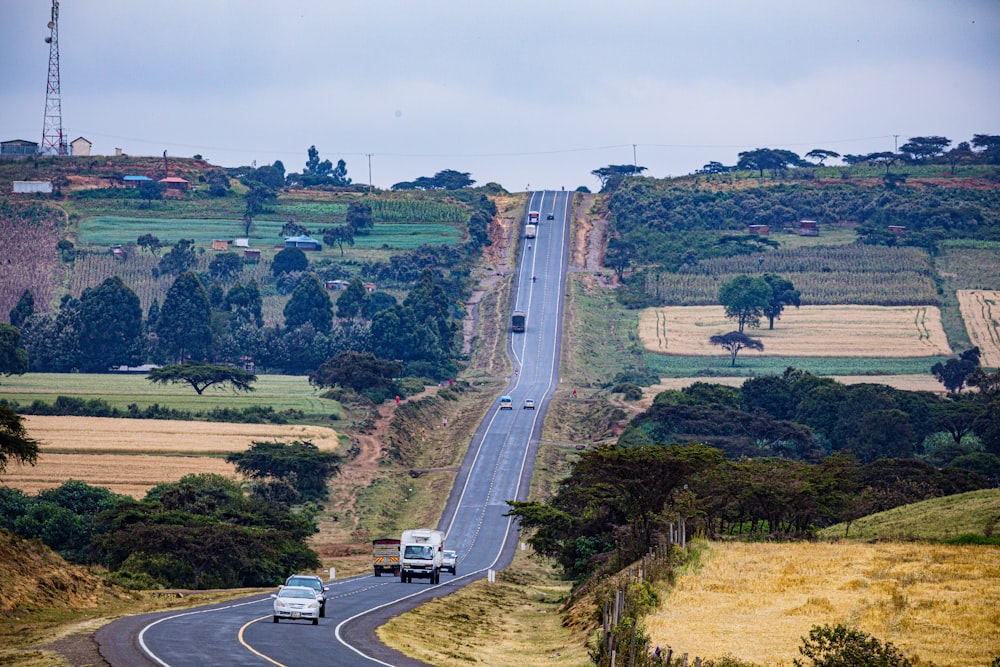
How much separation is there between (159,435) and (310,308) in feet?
221

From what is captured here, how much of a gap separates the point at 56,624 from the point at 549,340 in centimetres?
13685

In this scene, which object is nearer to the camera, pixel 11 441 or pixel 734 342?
pixel 11 441

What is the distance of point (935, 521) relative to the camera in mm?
67312

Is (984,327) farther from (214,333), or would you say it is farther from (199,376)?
(199,376)

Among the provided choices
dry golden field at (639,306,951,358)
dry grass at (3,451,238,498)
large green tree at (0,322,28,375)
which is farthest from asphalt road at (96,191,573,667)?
large green tree at (0,322,28,375)

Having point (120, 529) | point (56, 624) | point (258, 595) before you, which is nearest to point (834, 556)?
point (258, 595)

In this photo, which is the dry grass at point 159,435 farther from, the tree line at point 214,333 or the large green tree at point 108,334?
the large green tree at point 108,334

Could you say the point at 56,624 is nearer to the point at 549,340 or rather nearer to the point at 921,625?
the point at 921,625

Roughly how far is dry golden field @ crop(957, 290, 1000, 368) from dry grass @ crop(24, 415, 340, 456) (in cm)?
9721

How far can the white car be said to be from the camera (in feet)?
157

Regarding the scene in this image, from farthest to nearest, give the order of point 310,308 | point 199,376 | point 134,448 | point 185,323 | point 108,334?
point 310,308 < point 185,323 < point 108,334 < point 199,376 < point 134,448

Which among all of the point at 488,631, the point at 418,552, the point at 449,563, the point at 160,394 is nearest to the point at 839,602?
the point at 488,631

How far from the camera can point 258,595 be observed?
61.9 m

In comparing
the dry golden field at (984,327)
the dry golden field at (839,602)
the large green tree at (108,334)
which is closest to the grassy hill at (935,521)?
the dry golden field at (839,602)
